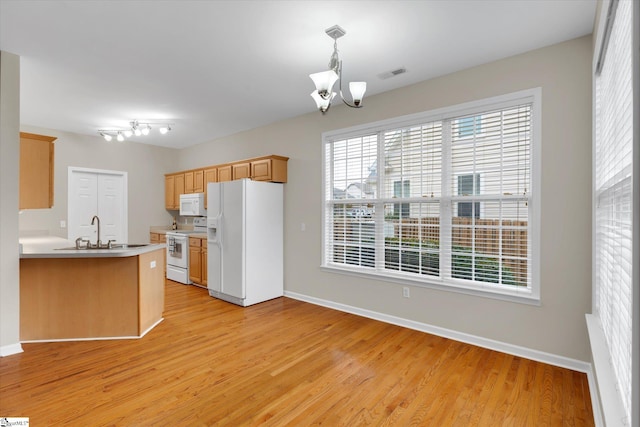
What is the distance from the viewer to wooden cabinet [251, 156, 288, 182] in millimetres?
4688

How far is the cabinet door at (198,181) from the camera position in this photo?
6.00 metres

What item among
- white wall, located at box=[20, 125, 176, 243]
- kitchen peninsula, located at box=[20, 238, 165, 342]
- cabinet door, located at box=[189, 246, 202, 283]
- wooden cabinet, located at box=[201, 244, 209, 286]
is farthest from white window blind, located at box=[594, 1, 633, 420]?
white wall, located at box=[20, 125, 176, 243]

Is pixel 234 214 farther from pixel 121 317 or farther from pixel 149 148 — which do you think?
pixel 149 148

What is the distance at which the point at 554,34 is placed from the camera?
2.56m

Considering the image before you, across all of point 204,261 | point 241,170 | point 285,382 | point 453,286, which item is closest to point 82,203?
point 204,261

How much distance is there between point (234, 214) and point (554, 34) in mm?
3933

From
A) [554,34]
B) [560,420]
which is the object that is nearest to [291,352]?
[560,420]

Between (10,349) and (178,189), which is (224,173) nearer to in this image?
(178,189)

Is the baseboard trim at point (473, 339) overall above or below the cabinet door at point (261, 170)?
below

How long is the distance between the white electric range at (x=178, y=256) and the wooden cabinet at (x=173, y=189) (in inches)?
41.8

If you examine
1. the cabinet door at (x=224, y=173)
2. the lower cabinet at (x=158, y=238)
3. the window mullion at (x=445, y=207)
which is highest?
the cabinet door at (x=224, y=173)

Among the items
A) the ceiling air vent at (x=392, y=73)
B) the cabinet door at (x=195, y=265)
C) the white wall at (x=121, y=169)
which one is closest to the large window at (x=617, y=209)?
the ceiling air vent at (x=392, y=73)

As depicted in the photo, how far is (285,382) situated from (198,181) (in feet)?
15.2

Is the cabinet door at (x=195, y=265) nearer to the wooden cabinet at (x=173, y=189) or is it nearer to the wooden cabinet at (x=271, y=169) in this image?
the wooden cabinet at (x=173, y=189)
